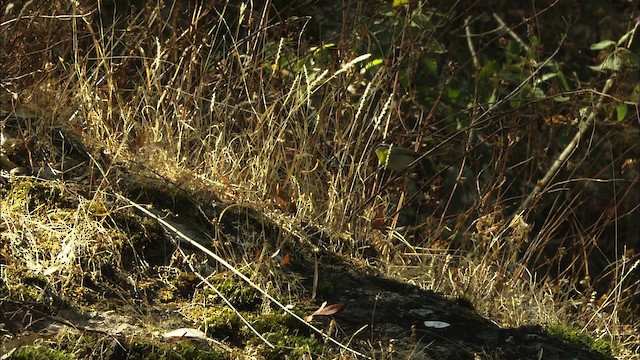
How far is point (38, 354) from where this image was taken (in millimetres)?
2492

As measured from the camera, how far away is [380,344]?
294 cm

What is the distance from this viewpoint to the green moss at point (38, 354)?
2469 millimetres

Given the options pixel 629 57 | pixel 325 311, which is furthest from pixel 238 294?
pixel 629 57

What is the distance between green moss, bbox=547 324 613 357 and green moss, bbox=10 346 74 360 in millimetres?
1816

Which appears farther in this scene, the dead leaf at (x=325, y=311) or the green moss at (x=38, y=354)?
the dead leaf at (x=325, y=311)

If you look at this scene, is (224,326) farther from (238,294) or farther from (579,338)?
(579,338)

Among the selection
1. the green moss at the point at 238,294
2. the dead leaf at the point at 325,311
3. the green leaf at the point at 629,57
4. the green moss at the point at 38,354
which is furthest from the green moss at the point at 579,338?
the green leaf at the point at 629,57

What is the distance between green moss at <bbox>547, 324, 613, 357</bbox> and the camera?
354cm

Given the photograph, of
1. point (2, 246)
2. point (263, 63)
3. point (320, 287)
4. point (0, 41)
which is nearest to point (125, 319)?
point (2, 246)

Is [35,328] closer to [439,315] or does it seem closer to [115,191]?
[115,191]

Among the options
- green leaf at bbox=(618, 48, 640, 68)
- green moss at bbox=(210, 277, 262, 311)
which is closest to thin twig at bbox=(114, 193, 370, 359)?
green moss at bbox=(210, 277, 262, 311)

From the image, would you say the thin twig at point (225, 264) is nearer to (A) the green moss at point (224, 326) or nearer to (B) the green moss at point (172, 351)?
(A) the green moss at point (224, 326)

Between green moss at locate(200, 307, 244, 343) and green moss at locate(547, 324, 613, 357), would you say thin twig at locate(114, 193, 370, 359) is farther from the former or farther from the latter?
green moss at locate(547, 324, 613, 357)

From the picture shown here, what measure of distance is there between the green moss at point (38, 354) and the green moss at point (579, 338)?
1816 mm
